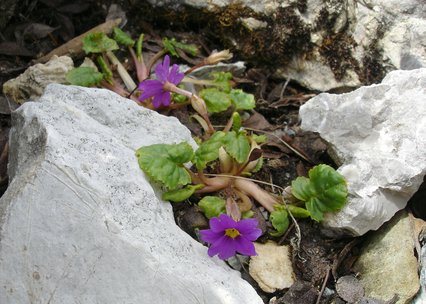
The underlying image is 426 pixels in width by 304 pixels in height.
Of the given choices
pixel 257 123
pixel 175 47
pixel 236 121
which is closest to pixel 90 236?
pixel 236 121

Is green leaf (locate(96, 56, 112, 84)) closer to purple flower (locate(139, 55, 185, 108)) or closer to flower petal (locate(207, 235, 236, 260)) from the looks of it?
purple flower (locate(139, 55, 185, 108))

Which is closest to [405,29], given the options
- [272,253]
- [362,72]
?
[362,72]

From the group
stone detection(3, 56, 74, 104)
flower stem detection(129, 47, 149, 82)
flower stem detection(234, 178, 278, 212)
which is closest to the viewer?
flower stem detection(234, 178, 278, 212)

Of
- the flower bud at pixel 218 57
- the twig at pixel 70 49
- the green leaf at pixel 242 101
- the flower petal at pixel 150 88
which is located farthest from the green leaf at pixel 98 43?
the green leaf at pixel 242 101

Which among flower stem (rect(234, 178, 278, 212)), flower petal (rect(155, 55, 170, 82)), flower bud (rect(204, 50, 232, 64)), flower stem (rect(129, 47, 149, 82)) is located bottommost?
flower stem (rect(234, 178, 278, 212))

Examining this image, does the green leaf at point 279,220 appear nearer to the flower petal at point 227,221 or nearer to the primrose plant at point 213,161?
the primrose plant at point 213,161

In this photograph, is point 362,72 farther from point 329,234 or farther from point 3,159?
point 3,159

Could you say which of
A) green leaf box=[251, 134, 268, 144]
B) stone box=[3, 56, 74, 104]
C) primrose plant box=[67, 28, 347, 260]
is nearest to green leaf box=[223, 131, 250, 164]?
primrose plant box=[67, 28, 347, 260]
